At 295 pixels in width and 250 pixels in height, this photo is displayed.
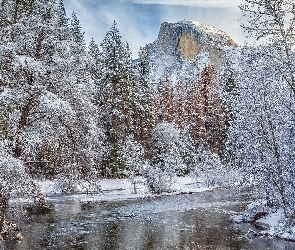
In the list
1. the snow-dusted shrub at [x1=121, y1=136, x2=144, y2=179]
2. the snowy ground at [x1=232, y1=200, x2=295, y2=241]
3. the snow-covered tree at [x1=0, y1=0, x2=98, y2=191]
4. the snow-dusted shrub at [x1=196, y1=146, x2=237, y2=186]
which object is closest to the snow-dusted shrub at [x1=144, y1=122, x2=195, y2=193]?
the snow-dusted shrub at [x1=121, y1=136, x2=144, y2=179]

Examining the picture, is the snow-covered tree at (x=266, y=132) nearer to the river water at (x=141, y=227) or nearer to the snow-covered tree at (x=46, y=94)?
the river water at (x=141, y=227)

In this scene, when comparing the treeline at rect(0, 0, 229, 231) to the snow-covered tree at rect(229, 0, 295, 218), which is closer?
the treeline at rect(0, 0, 229, 231)

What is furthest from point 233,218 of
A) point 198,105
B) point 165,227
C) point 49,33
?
point 198,105

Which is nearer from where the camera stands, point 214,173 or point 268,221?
point 268,221

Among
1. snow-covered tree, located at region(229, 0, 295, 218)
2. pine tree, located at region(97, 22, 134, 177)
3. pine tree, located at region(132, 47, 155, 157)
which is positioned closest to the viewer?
snow-covered tree, located at region(229, 0, 295, 218)

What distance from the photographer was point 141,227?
1994 centimetres

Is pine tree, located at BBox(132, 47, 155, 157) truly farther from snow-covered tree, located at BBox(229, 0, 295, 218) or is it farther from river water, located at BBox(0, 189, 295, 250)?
snow-covered tree, located at BBox(229, 0, 295, 218)

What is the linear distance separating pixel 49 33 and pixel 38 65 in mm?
1722

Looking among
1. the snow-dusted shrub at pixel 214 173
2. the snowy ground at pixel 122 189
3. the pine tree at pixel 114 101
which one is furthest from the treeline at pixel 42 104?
the snow-dusted shrub at pixel 214 173

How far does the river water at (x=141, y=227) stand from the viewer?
1594 cm

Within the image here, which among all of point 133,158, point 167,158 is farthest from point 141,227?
point 167,158

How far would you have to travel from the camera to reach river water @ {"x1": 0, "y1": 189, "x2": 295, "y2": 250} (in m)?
15.9

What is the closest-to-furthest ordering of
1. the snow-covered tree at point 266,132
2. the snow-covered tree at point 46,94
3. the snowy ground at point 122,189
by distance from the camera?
the snow-covered tree at point 46,94 → the snow-covered tree at point 266,132 → the snowy ground at point 122,189

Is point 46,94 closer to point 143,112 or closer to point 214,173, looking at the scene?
point 214,173
